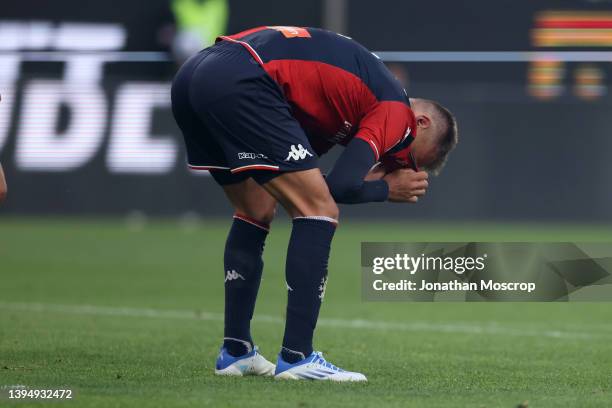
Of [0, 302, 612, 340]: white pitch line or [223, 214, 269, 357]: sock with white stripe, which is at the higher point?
[223, 214, 269, 357]: sock with white stripe

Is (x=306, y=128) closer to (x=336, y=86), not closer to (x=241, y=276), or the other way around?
(x=336, y=86)

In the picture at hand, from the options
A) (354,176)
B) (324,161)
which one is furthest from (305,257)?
Result: (324,161)

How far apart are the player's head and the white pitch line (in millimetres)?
2480

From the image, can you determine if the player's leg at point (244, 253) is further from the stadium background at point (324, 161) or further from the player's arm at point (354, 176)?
the stadium background at point (324, 161)

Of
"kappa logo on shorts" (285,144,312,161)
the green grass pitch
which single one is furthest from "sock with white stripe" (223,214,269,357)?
"kappa logo on shorts" (285,144,312,161)

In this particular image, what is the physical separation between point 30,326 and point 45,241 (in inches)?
291

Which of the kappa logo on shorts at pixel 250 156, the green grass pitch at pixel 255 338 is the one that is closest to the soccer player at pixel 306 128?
the kappa logo on shorts at pixel 250 156

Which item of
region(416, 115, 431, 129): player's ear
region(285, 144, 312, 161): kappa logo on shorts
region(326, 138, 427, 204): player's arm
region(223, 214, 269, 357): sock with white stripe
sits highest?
region(416, 115, 431, 129): player's ear

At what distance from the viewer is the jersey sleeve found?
528 centimetres

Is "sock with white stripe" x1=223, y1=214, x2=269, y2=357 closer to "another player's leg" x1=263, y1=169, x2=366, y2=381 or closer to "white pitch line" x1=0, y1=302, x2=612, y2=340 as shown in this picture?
"another player's leg" x1=263, y1=169, x2=366, y2=381

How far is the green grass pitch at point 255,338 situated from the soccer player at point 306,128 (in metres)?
0.45

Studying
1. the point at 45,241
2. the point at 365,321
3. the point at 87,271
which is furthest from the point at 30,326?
the point at 45,241

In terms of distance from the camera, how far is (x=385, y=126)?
533cm

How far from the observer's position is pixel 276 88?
538 cm
